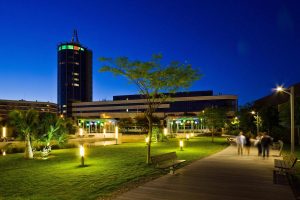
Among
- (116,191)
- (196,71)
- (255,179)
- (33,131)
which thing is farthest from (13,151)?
(255,179)

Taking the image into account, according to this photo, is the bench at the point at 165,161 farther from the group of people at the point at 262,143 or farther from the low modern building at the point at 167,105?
the low modern building at the point at 167,105

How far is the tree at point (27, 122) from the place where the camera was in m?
19.4

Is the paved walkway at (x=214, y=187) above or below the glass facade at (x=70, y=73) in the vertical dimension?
below

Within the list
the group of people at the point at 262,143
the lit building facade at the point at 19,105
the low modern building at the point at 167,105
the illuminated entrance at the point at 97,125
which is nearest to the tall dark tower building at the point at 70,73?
the lit building facade at the point at 19,105

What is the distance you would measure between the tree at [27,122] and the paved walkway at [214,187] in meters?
10.8

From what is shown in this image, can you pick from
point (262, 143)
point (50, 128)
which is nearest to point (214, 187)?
point (262, 143)

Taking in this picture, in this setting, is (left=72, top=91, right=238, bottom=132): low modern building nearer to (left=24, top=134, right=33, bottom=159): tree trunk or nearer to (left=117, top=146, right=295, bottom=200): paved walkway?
(left=24, top=134, right=33, bottom=159): tree trunk

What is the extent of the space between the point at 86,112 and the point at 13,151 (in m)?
114

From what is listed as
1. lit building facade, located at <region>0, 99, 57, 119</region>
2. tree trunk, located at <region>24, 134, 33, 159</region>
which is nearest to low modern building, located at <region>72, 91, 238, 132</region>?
lit building facade, located at <region>0, 99, 57, 119</region>

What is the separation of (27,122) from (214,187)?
45.2 feet

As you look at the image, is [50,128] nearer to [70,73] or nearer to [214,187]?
[214,187]

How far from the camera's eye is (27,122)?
774 inches

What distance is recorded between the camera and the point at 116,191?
9680mm

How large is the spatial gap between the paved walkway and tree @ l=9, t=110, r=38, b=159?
10.8m
